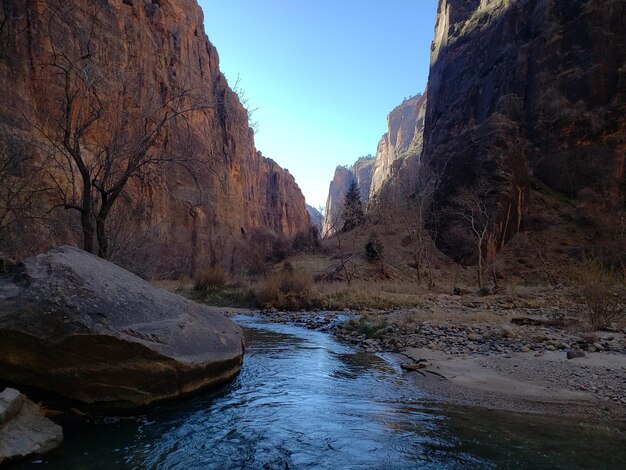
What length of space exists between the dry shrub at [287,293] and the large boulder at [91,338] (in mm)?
13597

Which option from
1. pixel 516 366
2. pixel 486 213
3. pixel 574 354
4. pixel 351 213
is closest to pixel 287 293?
pixel 516 366

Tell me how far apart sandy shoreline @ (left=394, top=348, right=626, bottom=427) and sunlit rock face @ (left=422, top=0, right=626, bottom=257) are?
993 inches

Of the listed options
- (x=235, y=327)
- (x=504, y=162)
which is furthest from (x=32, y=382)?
(x=504, y=162)

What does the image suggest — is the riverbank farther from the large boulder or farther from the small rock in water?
the large boulder

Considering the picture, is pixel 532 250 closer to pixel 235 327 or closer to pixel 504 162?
pixel 504 162

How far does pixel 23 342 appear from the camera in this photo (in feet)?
13.1

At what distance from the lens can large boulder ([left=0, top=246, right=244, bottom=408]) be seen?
13.2ft

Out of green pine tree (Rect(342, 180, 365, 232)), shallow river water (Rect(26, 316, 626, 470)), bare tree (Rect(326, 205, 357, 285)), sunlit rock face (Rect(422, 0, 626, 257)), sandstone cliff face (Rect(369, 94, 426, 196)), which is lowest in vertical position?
shallow river water (Rect(26, 316, 626, 470))

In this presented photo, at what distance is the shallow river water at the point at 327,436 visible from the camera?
11.1 feet

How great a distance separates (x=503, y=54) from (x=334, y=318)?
144ft

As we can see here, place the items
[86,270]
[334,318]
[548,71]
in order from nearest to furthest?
[86,270]
[334,318]
[548,71]

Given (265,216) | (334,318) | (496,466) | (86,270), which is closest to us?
(496,466)

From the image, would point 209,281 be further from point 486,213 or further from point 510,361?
point 486,213

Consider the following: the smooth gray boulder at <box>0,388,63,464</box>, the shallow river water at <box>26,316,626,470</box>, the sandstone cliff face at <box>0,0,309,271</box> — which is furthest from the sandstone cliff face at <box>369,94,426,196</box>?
the smooth gray boulder at <box>0,388,63,464</box>
